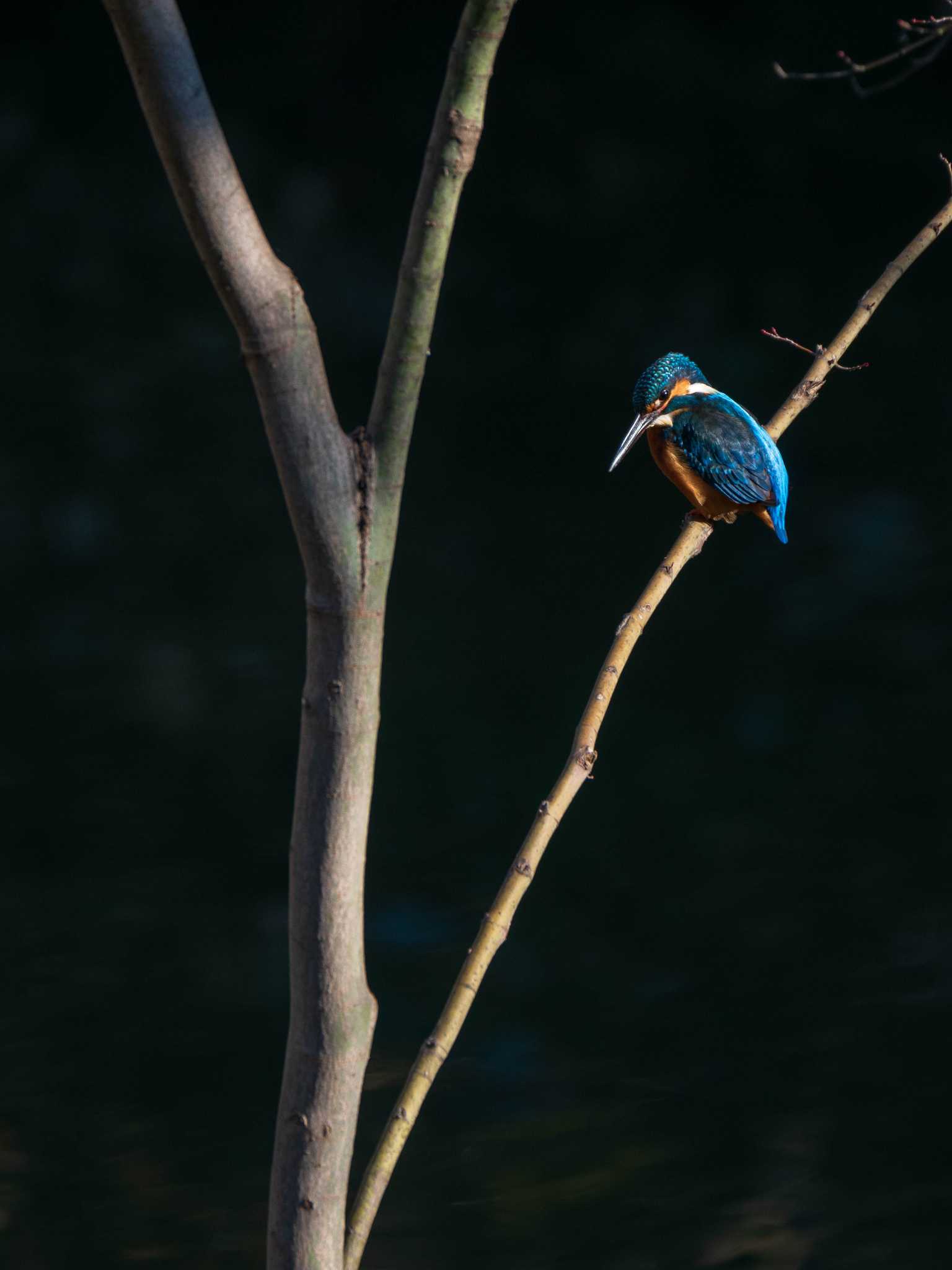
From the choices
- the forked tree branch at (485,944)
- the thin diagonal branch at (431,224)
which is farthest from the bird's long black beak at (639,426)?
the thin diagonal branch at (431,224)

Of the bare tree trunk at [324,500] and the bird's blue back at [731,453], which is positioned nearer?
the bare tree trunk at [324,500]

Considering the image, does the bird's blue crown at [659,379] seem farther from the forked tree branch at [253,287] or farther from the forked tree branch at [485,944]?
the forked tree branch at [253,287]

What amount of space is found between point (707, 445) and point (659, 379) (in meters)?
0.09

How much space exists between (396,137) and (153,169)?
606 millimetres

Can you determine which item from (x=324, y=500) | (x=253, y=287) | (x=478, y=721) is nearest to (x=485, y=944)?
(x=324, y=500)

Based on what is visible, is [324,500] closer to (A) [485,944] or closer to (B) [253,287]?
(B) [253,287]

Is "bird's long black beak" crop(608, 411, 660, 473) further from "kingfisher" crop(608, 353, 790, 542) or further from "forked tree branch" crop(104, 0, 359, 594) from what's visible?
"forked tree branch" crop(104, 0, 359, 594)

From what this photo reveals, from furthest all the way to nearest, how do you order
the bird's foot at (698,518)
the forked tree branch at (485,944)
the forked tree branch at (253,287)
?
the bird's foot at (698,518) < the forked tree branch at (485,944) < the forked tree branch at (253,287)

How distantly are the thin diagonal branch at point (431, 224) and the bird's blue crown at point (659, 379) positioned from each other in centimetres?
73

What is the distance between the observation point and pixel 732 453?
166cm

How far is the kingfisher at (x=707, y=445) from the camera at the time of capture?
1.66 meters

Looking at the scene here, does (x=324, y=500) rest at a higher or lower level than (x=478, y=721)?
higher

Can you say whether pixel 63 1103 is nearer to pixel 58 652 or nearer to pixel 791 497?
pixel 58 652

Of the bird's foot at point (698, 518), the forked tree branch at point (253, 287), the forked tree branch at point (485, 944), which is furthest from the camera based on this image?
the bird's foot at point (698, 518)
